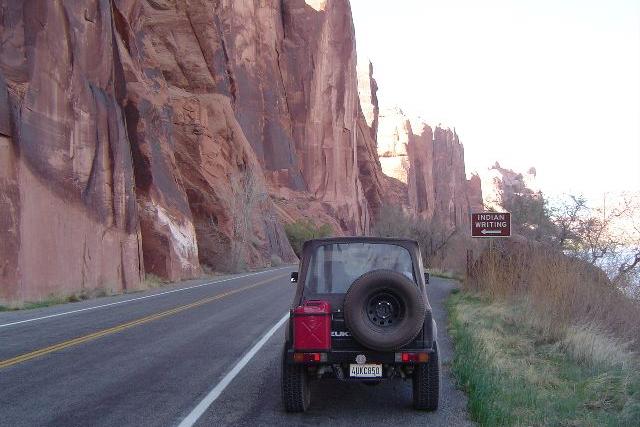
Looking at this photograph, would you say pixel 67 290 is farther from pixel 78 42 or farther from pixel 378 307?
pixel 378 307

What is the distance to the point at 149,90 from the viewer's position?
133ft

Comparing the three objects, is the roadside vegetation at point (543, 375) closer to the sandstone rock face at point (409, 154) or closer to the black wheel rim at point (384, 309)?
the black wheel rim at point (384, 309)

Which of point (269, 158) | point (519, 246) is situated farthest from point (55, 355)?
point (269, 158)

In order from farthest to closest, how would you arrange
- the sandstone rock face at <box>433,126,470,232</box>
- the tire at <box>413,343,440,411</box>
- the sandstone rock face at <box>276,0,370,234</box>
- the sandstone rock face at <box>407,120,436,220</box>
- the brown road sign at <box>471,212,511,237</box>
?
the sandstone rock face at <box>433,126,470,232</box>, the sandstone rock face at <box>407,120,436,220</box>, the sandstone rock face at <box>276,0,370,234</box>, the brown road sign at <box>471,212,511,237</box>, the tire at <box>413,343,440,411</box>

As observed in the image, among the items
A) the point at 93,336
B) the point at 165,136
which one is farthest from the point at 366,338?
the point at 165,136

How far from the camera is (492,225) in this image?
2142cm

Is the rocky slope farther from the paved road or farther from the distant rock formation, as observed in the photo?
the distant rock formation

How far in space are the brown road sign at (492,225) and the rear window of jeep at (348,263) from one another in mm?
14027

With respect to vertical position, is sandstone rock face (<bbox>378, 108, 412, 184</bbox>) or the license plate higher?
sandstone rock face (<bbox>378, 108, 412, 184</bbox>)

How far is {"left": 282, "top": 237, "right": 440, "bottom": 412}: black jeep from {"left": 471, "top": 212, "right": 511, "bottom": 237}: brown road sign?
47.4 feet

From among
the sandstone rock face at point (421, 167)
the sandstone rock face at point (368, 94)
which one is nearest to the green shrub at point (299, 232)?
the sandstone rock face at point (368, 94)

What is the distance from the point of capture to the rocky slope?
84.2ft

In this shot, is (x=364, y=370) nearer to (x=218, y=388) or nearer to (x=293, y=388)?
(x=293, y=388)

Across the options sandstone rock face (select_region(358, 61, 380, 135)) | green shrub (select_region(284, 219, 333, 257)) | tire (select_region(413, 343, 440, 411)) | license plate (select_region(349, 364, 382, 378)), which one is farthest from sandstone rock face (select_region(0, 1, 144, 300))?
sandstone rock face (select_region(358, 61, 380, 135))
